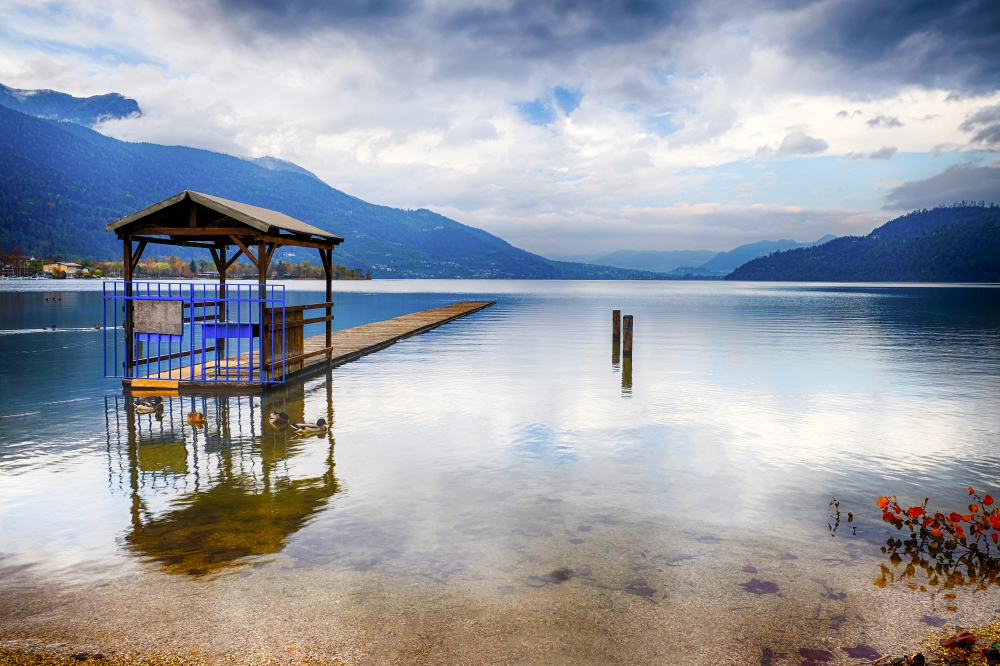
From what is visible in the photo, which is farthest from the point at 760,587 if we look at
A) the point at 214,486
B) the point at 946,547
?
the point at 214,486

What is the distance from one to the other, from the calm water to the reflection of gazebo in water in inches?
1.7

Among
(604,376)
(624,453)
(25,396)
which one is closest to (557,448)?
(624,453)

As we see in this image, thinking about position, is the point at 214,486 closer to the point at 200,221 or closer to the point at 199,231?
the point at 199,231

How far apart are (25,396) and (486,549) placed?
1493 cm

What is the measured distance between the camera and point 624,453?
36.4 ft

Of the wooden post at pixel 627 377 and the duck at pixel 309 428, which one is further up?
the duck at pixel 309 428

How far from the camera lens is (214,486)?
28.8ft

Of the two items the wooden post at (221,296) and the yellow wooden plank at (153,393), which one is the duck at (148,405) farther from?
the wooden post at (221,296)

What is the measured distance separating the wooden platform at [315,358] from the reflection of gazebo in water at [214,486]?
2116mm

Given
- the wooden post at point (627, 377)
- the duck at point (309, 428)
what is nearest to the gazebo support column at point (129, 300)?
the duck at point (309, 428)

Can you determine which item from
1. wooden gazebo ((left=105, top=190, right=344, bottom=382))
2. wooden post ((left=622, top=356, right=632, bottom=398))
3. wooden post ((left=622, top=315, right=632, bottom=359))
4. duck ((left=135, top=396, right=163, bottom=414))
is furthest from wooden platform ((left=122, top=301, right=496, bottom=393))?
wooden post ((left=622, top=315, right=632, bottom=359))

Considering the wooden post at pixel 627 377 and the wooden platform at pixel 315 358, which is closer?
the wooden platform at pixel 315 358

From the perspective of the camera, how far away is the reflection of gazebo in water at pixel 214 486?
6.67 m

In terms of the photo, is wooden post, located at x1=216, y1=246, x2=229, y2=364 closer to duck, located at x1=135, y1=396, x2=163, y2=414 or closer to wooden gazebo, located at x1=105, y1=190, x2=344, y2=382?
wooden gazebo, located at x1=105, y1=190, x2=344, y2=382
